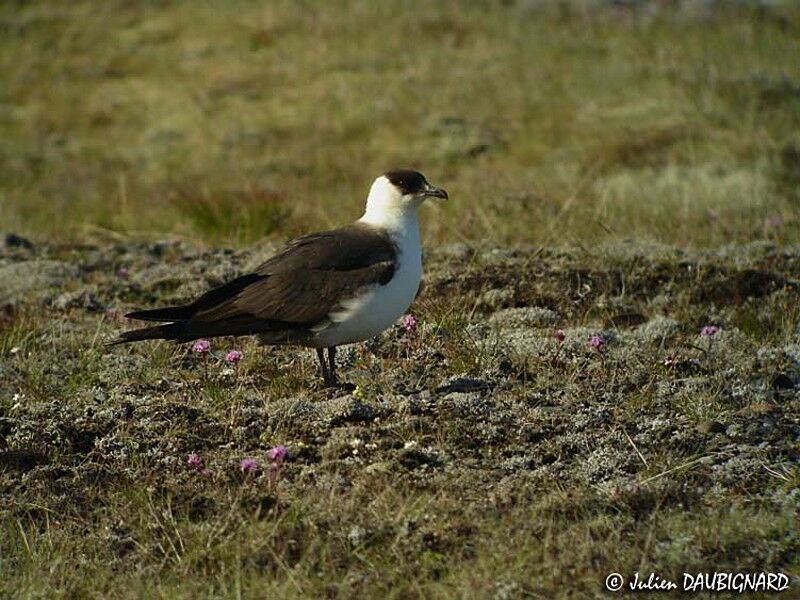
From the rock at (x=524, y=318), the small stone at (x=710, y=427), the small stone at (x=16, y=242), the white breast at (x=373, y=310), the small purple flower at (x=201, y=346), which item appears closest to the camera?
the small stone at (x=710, y=427)

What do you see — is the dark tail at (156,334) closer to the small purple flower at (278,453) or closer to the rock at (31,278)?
the small purple flower at (278,453)

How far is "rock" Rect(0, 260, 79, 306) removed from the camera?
653 cm

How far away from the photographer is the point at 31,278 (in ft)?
22.2

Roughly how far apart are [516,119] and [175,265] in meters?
6.09

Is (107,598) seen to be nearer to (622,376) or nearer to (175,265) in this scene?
(622,376)

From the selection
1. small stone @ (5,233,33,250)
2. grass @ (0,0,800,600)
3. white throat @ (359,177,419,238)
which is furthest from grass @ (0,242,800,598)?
small stone @ (5,233,33,250)

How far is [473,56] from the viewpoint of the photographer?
14.0 meters

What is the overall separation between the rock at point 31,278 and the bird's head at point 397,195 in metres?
2.21

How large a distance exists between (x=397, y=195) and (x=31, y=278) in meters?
2.57

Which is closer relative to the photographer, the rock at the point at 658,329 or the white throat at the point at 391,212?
the white throat at the point at 391,212

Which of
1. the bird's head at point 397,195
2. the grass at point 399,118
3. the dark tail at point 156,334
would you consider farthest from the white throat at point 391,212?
the grass at point 399,118

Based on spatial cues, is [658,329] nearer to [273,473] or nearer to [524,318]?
[524,318]

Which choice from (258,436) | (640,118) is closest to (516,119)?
(640,118)

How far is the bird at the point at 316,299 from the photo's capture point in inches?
188
